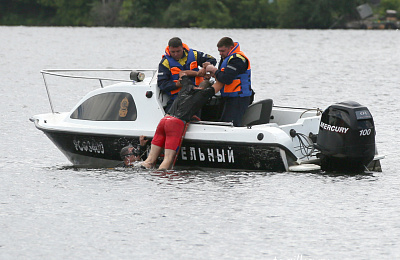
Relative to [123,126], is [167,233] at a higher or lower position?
lower

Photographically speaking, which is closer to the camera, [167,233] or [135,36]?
[167,233]

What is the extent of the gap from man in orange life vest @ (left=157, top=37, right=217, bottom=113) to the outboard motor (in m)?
1.93

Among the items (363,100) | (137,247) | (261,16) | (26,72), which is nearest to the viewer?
(137,247)

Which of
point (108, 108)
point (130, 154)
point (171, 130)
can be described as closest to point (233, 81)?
point (171, 130)

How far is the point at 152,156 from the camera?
11367 mm

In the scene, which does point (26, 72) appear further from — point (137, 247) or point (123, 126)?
→ point (137, 247)

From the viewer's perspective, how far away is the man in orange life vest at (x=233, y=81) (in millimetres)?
11133

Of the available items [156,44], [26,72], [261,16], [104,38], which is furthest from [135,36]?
[26,72]

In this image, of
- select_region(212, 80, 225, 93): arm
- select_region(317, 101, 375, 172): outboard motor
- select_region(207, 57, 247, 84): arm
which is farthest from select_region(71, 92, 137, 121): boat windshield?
select_region(317, 101, 375, 172): outboard motor

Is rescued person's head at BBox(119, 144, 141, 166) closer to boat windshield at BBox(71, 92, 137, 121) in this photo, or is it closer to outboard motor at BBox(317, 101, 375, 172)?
boat windshield at BBox(71, 92, 137, 121)

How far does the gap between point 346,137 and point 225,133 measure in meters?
1.61

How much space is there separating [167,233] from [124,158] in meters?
2.98

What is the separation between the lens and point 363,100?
2284 cm

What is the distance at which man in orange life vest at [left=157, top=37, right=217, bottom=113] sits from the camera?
1138 cm
